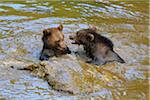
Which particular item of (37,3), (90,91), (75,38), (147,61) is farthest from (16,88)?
(37,3)

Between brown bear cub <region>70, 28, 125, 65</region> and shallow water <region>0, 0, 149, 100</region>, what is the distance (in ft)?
0.91

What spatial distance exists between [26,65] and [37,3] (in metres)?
6.70

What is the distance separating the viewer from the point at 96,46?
373 inches

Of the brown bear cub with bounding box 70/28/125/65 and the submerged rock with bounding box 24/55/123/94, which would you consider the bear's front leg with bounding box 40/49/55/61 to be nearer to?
the brown bear cub with bounding box 70/28/125/65

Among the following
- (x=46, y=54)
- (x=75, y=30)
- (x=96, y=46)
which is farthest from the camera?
(x=75, y=30)

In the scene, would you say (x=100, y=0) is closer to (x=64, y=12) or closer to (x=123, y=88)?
(x=64, y=12)

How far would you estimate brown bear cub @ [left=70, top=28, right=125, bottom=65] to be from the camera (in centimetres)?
926

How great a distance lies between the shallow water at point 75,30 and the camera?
7453mm

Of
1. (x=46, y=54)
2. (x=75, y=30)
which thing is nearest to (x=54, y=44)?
(x=46, y=54)

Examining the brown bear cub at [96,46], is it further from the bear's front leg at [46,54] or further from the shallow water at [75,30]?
the bear's front leg at [46,54]

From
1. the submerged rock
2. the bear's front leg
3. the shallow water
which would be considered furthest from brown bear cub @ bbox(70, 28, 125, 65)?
the submerged rock

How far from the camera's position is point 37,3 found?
14.8 metres

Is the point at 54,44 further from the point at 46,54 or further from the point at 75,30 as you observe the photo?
the point at 75,30

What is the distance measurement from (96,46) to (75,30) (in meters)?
2.02
